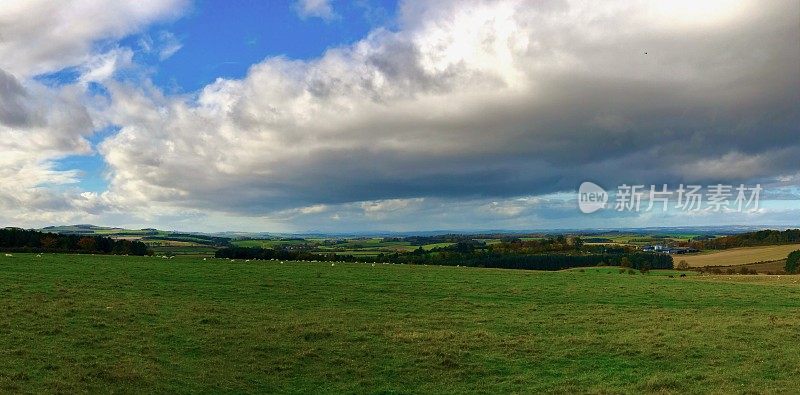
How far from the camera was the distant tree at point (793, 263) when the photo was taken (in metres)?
81.9

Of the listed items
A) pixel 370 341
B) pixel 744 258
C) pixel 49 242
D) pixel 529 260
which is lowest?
pixel 744 258

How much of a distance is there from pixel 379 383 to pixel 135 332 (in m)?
11.0

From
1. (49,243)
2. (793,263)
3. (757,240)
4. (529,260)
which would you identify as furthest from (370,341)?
(757,240)

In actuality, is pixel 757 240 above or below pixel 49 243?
below

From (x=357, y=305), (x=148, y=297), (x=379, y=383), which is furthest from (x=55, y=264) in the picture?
(x=379, y=383)

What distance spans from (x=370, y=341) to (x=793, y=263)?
93008 millimetres

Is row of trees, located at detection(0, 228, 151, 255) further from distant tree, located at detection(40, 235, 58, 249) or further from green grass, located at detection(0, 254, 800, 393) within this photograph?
green grass, located at detection(0, 254, 800, 393)

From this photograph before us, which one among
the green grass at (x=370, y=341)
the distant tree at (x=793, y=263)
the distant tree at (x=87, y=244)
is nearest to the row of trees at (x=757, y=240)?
the distant tree at (x=793, y=263)

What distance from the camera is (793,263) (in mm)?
85438

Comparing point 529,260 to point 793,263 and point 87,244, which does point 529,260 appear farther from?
point 87,244

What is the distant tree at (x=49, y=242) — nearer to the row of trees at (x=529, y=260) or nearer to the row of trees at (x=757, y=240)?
the row of trees at (x=529, y=260)

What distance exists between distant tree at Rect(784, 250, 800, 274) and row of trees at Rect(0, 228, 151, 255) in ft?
351

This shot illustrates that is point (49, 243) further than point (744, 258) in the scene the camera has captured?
No

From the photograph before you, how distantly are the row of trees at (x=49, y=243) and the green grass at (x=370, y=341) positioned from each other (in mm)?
35774
